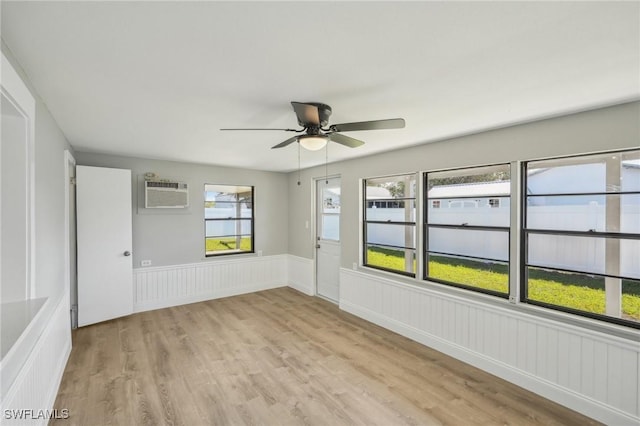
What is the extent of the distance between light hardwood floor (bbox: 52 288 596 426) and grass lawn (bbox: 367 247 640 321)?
2.86ft

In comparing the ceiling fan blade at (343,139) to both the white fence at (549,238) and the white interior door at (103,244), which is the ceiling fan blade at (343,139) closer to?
the white fence at (549,238)

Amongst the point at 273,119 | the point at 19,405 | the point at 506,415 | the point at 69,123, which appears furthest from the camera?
the point at 69,123

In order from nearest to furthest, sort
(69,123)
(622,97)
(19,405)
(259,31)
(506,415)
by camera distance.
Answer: (259,31) → (19,405) → (622,97) → (506,415) → (69,123)

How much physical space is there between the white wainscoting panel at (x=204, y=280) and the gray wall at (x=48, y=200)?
5.45ft

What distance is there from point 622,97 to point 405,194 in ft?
7.18

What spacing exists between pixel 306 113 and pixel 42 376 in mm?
2676

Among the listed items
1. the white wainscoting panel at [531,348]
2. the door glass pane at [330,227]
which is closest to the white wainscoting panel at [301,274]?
the door glass pane at [330,227]

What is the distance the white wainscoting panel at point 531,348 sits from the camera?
6.97ft

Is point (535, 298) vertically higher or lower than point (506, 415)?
higher

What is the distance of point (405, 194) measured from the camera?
12.7 ft

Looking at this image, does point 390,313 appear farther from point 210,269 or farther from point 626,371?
point 210,269

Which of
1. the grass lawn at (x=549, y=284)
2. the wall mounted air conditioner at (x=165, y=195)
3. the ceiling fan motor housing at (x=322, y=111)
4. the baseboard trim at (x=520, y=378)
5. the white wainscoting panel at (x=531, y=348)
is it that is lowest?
the baseboard trim at (x=520, y=378)

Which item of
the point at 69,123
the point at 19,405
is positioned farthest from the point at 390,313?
the point at 69,123

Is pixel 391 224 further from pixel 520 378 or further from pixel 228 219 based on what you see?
pixel 228 219
